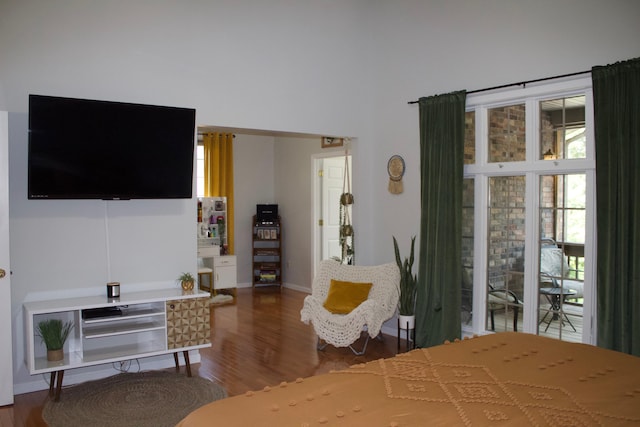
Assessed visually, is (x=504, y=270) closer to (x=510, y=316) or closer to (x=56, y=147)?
(x=510, y=316)

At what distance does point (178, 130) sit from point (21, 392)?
227 cm

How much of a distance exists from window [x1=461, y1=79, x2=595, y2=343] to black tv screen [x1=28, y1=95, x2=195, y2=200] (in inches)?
99.6

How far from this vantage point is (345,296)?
5.12 m

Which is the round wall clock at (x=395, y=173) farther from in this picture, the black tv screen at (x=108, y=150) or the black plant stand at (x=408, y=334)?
the black tv screen at (x=108, y=150)

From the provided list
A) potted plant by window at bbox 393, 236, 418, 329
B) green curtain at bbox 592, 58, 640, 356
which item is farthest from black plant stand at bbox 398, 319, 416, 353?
green curtain at bbox 592, 58, 640, 356

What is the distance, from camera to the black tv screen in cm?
373

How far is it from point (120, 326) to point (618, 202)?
371cm

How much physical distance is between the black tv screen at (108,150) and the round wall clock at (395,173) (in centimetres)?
208

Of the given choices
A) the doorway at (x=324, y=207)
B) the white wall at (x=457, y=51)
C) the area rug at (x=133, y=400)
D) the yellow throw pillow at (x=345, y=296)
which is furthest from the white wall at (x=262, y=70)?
the doorway at (x=324, y=207)

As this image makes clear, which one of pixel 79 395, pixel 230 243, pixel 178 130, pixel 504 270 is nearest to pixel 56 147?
pixel 178 130

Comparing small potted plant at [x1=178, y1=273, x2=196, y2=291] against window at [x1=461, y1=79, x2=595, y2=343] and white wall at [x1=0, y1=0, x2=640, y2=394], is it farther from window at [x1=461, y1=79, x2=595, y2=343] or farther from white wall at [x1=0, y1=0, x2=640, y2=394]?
window at [x1=461, y1=79, x2=595, y2=343]

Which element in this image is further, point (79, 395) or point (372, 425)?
point (79, 395)

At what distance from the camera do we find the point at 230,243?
26.8 feet

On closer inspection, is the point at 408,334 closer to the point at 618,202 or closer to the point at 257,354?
the point at 257,354
